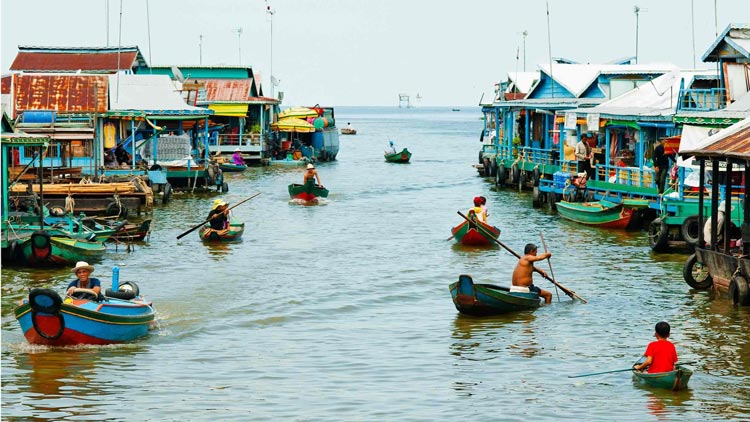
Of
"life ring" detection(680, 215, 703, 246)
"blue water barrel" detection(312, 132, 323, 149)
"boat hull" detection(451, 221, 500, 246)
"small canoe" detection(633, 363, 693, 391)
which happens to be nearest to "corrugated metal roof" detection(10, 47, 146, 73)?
"blue water barrel" detection(312, 132, 323, 149)

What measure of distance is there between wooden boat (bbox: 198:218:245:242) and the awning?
3175 cm

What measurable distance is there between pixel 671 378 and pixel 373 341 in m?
5.36

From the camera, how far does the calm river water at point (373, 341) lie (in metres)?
15.3

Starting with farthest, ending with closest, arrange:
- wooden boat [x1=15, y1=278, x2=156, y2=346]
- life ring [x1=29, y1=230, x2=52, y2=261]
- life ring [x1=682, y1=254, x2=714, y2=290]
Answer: life ring [x1=29, y1=230, x2=52, y2=261]
life ring [x1=682, y1=254, x2=714, y2=290]
wooden boat [x1=15, y1=278, x2=156, y2=346]

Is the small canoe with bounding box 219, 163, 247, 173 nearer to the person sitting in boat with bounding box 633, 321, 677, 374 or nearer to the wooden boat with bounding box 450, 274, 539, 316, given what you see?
the wooden boat with bounding box 450, 274, 539, 316

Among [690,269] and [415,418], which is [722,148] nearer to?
[690,269]

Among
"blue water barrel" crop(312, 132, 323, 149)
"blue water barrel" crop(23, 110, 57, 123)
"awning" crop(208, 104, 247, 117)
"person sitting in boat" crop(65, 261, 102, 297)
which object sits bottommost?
"person sitting in boat" crop(65, 261, 102, 297)

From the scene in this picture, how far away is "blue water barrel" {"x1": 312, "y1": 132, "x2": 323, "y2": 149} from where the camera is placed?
2830 inches

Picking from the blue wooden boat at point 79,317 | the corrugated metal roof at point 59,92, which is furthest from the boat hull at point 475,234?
the corrugated metal roof at point 59,92

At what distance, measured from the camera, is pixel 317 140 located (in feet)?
237

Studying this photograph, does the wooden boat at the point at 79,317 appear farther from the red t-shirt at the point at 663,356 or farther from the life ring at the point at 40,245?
the red t-shirt at the point at 663,356

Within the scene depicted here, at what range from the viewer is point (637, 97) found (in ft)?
121

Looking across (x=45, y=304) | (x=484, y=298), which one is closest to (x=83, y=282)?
(x=45, y=304)

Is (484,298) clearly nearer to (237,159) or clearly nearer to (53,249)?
(53,249)
